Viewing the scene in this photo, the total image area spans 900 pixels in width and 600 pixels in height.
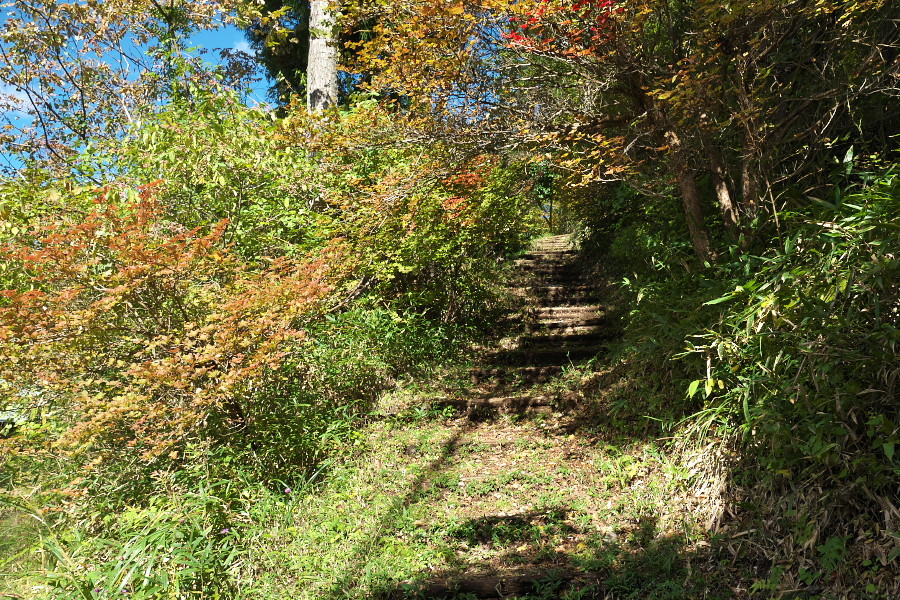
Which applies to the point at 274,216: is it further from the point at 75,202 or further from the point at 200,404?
the point at 200,404

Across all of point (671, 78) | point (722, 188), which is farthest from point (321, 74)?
point (722, 188)

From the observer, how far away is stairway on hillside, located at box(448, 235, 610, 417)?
5797 millimetres

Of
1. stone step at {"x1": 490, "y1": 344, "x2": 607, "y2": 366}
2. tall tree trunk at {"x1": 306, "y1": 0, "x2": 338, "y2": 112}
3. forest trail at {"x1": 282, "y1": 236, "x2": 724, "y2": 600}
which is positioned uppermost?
tall tree trunk at {"x1": 306, "y1": 0, "x2": 338, "y2": 112}

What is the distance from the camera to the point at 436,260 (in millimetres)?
7000

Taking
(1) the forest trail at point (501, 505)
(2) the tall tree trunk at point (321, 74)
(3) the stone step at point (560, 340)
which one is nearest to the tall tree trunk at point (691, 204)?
(1) the forest trail at point (501, 505)

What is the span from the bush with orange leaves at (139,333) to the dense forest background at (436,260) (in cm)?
3

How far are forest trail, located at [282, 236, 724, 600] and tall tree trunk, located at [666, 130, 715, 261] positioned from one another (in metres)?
1.58

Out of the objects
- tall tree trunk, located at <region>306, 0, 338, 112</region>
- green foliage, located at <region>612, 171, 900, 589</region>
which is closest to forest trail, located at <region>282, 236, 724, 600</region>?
green foliage, located at <region>612, 171, 900, 589</region>

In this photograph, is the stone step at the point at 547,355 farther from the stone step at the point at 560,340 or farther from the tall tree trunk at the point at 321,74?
the tall tree trunk at the point at 321,74

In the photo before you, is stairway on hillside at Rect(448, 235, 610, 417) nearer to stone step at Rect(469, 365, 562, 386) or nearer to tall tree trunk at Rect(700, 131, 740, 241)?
stone step at Rect(469, 365, 562, 386)

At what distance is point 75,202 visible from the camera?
516 centimetres

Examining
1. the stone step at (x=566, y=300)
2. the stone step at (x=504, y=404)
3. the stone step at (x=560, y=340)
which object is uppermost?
the stone step at (x=566, y=300)

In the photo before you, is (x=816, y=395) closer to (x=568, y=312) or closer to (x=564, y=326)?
(x=564, y=326)

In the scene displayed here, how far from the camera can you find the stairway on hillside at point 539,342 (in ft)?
19.0
